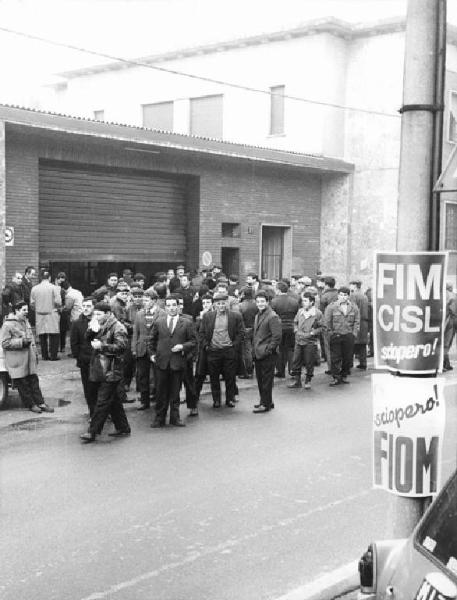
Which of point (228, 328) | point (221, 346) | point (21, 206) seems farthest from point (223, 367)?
point (21, 206)

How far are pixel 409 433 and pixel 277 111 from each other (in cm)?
2635

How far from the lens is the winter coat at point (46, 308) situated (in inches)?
639

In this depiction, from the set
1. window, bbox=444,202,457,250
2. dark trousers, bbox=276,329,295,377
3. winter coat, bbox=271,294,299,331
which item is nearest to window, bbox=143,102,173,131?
window, bbox=444,202,457,250

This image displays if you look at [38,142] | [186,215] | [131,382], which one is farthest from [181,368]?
[186,215]

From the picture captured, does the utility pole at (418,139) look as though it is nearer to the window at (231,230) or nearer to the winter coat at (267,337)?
the winter coat at (267,337)

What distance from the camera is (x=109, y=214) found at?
2111cm

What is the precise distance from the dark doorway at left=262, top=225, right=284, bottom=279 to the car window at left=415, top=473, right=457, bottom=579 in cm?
2239

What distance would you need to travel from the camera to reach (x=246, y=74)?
30219 millimetres

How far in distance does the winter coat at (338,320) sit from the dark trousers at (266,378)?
3.01 metres

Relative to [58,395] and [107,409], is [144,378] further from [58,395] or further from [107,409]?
[107,409]

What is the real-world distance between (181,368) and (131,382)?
3541 millimetres

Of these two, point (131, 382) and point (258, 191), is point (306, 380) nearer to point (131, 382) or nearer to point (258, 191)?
point (131, 382)

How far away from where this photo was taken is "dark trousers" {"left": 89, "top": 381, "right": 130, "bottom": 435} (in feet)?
33.2

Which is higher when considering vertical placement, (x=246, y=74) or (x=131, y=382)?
(x=246, y=74)
